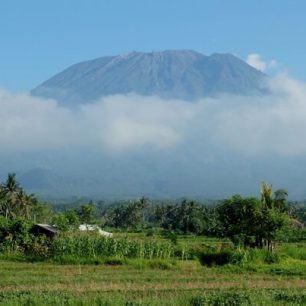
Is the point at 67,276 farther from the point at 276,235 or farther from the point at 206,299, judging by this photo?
the point at 276,235

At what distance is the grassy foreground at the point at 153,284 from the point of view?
1432 centimetres

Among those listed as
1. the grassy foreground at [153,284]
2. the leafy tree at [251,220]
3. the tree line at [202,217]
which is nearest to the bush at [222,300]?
the grassy foreground at [153,284]

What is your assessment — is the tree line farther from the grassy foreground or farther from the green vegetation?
the grassy foreground

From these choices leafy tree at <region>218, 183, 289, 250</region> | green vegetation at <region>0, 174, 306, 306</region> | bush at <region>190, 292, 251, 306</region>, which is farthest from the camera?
leafy tree at <region>218, 183, 289, 250</region>

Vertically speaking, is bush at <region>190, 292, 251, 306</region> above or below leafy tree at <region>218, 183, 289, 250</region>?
below

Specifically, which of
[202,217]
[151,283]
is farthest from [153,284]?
[202,217]

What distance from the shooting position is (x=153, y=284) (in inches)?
761

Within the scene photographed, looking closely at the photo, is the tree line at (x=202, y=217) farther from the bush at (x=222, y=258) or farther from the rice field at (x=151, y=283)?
the rice field at (x=151, y=283)

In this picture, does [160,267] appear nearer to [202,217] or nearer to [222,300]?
[222,300]

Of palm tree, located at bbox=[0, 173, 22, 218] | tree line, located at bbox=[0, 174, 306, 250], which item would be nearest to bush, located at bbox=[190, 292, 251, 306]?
tree line, located at bbox=[0, 174, 306, 250]

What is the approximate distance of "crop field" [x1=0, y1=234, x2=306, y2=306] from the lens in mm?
14367

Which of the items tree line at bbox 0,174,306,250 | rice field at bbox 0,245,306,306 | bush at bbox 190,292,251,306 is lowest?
rice field at bbox 0,245,306,306

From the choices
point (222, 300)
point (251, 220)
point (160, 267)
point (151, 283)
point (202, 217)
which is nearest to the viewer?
point (222, 300)

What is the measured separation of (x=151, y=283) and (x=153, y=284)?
1.10 feet
